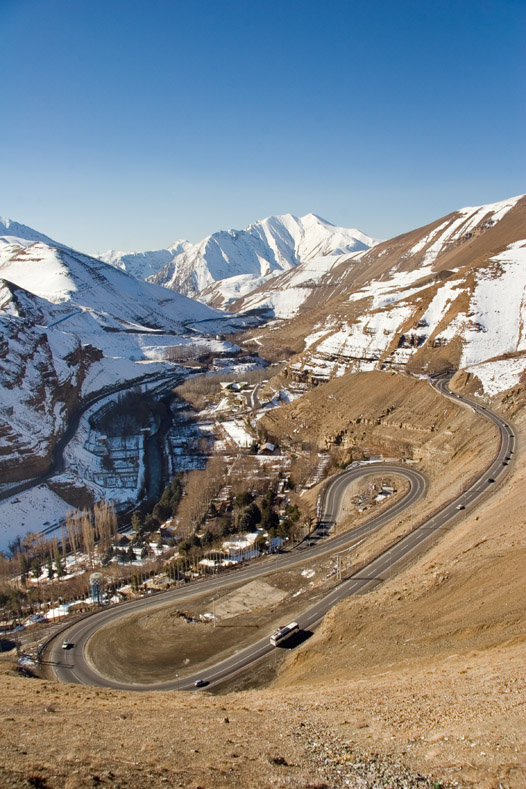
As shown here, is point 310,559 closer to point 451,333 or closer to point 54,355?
point 451,333

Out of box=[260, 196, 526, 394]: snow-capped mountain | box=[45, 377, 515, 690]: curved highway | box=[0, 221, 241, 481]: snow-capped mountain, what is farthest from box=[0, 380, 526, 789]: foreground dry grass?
box=[0, 221, 241, 481]: snow-capped mountain

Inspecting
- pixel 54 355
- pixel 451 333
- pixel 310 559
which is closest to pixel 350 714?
pixel 310 559

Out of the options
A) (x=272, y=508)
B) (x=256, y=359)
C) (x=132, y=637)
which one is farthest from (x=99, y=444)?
(x=256, y=359)

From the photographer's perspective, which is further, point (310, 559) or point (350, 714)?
point (310, 559)

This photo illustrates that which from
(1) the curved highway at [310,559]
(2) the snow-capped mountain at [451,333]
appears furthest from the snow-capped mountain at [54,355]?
(2) the snow-capped mountain at [451,333]

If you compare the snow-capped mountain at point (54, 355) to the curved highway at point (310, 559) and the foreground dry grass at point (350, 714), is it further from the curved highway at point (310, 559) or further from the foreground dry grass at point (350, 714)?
the foreground dry grass at point (350, 714)

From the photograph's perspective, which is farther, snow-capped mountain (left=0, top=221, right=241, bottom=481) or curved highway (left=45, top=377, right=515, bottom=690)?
snow-capped mountain (left=0, top=221, right=241, bottom=481)

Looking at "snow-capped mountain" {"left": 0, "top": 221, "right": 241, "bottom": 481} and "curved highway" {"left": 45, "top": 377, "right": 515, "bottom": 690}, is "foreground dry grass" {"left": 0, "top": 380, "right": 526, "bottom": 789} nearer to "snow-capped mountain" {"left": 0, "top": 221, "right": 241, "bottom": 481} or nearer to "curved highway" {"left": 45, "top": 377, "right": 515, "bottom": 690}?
"curved highway" {"left": 45, "top": 377, "right": 515, "bottom": 690}

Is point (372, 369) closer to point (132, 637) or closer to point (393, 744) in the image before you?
point (132, 637)

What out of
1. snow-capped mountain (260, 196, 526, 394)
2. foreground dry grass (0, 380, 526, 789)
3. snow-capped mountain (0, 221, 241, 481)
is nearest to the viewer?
foreground dry grass (0, 380, 526, 789)
